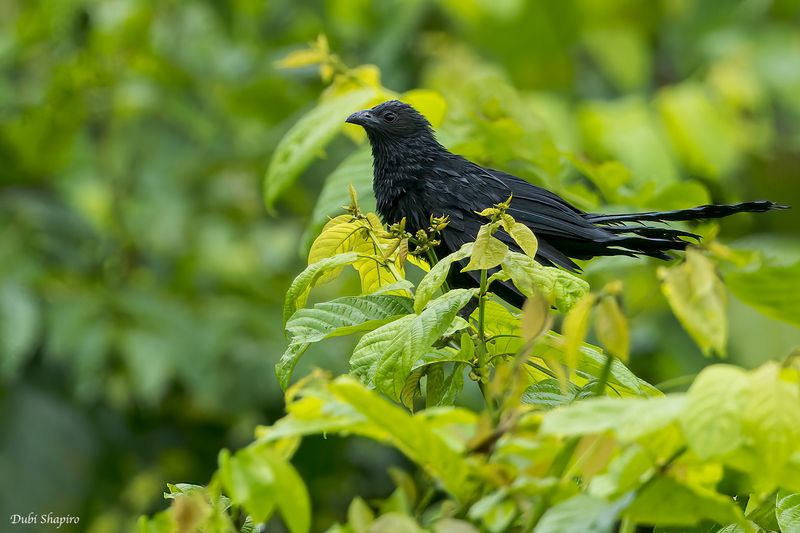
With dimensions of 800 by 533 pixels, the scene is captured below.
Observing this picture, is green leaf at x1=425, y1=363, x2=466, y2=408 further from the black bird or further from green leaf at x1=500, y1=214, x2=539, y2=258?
the black bird

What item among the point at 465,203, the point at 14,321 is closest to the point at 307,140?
the point at 465,203

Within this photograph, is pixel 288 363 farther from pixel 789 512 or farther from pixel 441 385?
pixel 789 512

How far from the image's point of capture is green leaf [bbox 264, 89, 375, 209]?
261 centimetres

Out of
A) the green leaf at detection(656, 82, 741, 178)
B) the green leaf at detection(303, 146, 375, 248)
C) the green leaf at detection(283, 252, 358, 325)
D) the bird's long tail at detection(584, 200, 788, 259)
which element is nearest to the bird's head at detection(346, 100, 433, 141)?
the green leaf at detection(303, 146, 375, 248)

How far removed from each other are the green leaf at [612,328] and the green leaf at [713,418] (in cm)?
9

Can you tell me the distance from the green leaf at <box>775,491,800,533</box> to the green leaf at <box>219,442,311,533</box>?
0.75 meters

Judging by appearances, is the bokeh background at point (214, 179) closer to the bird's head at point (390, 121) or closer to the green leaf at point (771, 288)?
the bird's head at point (390, 121)

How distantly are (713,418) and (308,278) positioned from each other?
796 mm

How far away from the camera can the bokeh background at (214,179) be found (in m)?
4.79

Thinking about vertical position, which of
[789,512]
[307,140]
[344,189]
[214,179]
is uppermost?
[214,179]

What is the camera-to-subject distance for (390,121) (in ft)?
9.19

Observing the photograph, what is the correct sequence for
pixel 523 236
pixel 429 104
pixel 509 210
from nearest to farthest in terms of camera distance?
pixel 523 236, pixel 509 210, pixel 429 104

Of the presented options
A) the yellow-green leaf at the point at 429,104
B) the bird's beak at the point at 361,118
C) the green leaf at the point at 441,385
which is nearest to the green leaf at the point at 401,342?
the green leaf at the point at 441,385

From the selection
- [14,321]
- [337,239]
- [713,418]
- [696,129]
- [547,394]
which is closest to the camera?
[713,418]
